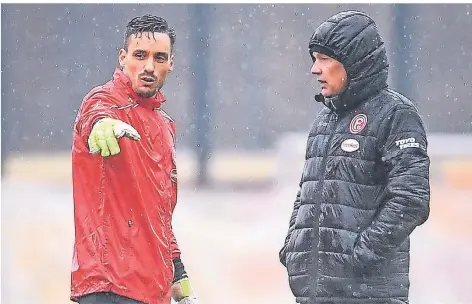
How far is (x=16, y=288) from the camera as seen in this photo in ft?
16.7

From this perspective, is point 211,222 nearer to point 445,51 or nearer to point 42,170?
point 42,170

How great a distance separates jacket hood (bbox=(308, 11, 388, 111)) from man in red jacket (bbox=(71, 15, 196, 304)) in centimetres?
47

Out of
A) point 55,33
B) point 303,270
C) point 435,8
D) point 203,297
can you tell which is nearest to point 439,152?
point 435,8

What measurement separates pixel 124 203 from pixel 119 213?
3 centimetres

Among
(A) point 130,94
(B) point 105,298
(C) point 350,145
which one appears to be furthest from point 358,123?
A: (B) point 105,298

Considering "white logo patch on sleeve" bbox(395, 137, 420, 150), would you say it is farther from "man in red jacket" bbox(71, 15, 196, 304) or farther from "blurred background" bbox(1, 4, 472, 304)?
"blurred background" bbox(1, 4, 472, 304)

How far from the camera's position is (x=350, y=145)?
274 cm

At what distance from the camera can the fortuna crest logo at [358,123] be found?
2.74 m

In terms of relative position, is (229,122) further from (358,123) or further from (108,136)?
(108,136)

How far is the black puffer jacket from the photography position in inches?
104

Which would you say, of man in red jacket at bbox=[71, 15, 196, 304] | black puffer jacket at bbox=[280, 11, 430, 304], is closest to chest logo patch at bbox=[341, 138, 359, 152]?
black puffer jacket at bbox=[280, 11, 430, 304]

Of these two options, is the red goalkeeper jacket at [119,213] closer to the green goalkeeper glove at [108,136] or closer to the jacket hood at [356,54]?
the green goalkeeper glove at [108,136]

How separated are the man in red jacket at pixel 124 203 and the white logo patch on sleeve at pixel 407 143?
61 centimetres

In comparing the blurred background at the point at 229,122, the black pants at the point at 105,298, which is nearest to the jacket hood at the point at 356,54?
the black pants at the point at 105,298
